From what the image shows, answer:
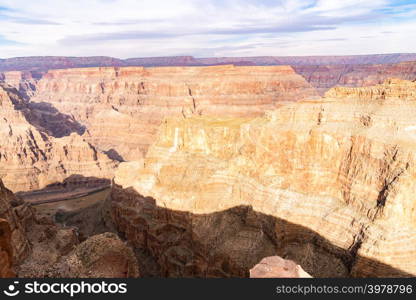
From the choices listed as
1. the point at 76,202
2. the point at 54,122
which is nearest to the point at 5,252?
the point at 76,202

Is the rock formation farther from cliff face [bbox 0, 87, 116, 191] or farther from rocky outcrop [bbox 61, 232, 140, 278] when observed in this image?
cliff face [bbox 0, 87, 116, 191]

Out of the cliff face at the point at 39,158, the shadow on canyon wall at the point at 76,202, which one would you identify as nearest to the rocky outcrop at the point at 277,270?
the shadow on canyon wall at the point at 76,202

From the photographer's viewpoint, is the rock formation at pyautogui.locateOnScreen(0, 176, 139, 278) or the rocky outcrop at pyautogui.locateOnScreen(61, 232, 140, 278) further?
the rocky outcrop at pyautogui.locateOnScreen(61, 232, 140, 278)

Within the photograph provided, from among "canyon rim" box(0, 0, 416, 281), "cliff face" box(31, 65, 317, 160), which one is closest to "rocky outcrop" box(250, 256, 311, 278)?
"canyon rim" box(0, 0, 416, 281)

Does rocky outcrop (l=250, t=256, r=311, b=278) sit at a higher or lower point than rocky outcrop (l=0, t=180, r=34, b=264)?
higher

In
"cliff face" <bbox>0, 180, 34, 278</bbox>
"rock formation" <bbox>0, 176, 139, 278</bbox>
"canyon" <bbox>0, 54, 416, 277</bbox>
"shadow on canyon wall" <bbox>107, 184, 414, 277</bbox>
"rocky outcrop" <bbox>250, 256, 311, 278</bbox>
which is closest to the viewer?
"rocky outcrop" <bbox>250, 256, 311, 278</bbox>

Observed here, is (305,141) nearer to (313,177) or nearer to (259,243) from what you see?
(313,177)
